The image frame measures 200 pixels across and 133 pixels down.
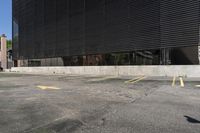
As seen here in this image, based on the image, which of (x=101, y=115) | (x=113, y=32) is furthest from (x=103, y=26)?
(x=101, y=115)

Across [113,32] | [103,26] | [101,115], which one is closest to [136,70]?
[113,32]

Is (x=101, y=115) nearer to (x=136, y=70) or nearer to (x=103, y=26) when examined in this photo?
(x=136, y=70)

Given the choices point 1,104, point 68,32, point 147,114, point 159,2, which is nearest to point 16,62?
point 68,32

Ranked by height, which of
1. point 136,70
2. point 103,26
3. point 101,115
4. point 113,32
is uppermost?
point 103,26

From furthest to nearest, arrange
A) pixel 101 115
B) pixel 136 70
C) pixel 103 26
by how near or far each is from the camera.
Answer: pixel 103 26, pixel 136 70, pixel 101 115

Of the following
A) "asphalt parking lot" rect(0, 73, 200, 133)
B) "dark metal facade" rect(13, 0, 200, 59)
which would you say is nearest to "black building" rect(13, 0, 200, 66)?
"dark metal facade" rect(13, 0, 200, 59)

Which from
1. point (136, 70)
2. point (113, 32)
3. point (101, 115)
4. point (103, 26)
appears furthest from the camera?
point (103, 26)

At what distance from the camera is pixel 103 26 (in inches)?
1087

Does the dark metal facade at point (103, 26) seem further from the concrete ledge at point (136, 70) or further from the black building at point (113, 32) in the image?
the concrete ledge at point (136, 70)

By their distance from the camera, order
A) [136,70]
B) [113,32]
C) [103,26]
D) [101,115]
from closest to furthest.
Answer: [101,115] → [136,70] → [113,32] → [103,26]

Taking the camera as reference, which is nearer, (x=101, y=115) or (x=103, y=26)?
(x=101, y=115)

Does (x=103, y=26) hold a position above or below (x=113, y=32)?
above

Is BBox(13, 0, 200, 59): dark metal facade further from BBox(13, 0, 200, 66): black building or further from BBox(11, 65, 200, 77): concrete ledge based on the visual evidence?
BBox(11, 65, 200, 77): concrete ledge

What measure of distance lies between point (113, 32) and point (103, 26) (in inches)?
65.9
